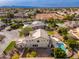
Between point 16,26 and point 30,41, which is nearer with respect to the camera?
point 30,41

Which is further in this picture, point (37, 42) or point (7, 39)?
point (7, 39)

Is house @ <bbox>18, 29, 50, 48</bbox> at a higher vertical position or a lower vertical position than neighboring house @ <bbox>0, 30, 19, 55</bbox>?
higher

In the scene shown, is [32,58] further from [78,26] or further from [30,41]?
[78,26]

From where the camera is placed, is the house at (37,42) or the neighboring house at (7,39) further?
the neighboring house at (7,39)

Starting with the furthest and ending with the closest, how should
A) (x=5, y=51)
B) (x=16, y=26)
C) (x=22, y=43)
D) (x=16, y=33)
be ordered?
(x=16, y=26) < (x=16, y=33) < (x=22, y=43) < (x=5, y=51)

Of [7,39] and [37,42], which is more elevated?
[37,42]

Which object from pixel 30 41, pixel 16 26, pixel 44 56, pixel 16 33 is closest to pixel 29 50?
pixel 30 41

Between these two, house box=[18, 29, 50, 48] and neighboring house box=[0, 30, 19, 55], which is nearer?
house box=[18, 29, 50, 48]

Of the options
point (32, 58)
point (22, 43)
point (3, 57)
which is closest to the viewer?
point (32, 58)

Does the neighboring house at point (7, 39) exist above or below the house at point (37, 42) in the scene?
below

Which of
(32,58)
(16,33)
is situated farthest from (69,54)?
(16,33)
